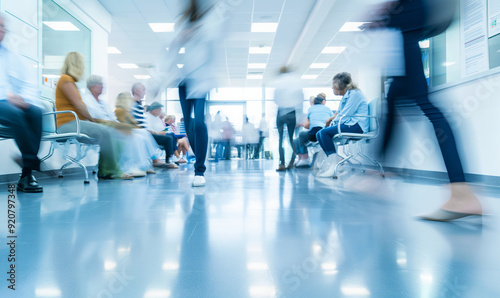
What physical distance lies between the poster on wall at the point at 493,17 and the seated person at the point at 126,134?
3.08 meters

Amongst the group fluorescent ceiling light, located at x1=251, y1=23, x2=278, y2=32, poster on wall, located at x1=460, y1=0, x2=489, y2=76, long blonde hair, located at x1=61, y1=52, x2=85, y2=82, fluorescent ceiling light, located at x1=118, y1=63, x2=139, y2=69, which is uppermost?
fluorescent ceiling light, located at x1=251, y1=23, x2=278, y2=32

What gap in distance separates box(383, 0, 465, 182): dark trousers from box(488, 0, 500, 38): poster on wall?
5.56 ft

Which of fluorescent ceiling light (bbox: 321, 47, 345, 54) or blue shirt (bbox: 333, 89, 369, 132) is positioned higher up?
fluorescent ceiling light (bbox: 321, 47, 345, 54)

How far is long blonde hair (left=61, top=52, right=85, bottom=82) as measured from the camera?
8.60 ft

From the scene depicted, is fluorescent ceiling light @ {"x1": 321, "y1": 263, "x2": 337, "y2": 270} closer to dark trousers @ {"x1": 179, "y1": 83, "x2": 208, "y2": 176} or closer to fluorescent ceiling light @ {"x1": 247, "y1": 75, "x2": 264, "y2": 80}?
dark trousers @ {"x1": 179, "y1": 83, "x2": 208, "y2": 176}

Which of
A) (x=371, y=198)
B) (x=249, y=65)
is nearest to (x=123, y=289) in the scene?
(x=371, y=198)

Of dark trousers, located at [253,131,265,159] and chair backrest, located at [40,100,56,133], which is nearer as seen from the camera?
chair backrest, located at [40,100,56,133]

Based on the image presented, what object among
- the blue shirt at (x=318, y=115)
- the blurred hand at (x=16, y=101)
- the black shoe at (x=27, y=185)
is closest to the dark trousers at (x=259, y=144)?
the blue shirt at (x=318, y=115)

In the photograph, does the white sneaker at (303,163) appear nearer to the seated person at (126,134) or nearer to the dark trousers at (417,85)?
the seated person at (126,134)

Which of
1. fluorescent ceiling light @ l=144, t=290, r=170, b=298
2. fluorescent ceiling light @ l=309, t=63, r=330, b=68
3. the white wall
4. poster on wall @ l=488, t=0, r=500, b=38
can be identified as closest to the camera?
fluorescent ceiling light @ l=144, t=290, r=170, b=298

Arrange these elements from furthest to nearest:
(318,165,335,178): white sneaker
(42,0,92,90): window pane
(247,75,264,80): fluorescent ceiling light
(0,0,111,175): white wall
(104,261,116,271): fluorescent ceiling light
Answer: (247,75,264,80): fluorescent ceiling light → (42,0,92,90): window pane → (318,165,335,178): white sneaker → (0,0,111,175): white wall → (104,261,116,271): fluorescent ceiling light

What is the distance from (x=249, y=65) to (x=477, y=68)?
7.48 m

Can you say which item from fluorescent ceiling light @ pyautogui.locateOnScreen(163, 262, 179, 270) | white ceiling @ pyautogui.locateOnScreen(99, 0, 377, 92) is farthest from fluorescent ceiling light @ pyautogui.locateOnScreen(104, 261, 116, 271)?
white ceiling @ pyautogui.locateOnScreen(99, 0, 377, 92)

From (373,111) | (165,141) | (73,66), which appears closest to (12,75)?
(73,66)
